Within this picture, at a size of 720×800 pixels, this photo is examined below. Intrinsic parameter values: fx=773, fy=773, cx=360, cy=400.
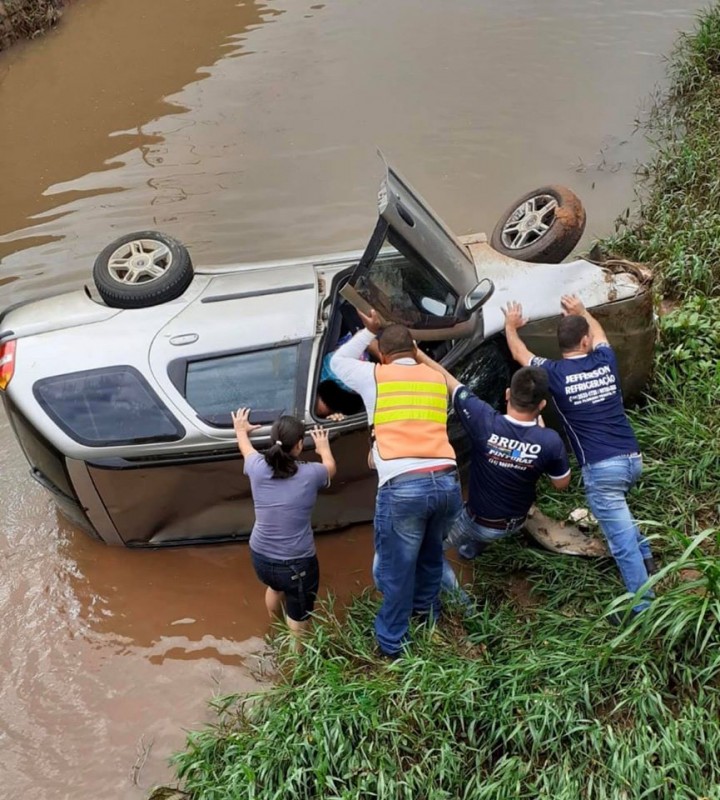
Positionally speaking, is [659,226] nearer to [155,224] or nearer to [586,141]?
[586,141]

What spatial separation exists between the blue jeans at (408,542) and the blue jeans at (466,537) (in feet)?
0.72

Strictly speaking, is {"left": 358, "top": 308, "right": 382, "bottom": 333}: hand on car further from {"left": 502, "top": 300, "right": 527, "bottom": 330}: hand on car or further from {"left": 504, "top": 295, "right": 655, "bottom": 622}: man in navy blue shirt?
{"left": 504, "top": 295, "right": 655, "bottom": 622}: man in navy blue shirt

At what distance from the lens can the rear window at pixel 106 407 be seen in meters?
4.36

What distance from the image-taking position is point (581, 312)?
4.49 metres

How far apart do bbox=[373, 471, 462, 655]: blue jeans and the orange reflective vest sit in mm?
139

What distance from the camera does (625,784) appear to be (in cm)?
320

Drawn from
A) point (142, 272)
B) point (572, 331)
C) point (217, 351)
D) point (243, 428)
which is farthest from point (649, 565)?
point (142, 272)

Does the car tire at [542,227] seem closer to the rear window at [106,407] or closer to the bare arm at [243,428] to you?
the bare arm at [243,428]

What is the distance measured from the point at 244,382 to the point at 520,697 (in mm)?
2210

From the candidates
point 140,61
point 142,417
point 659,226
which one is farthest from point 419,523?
point 140,61

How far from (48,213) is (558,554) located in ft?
20.0

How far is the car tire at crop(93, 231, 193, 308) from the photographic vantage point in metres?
4.62

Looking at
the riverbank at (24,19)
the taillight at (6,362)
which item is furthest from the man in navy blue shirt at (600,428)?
the riverbank at (24,19)

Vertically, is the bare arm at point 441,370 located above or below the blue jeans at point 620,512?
above
